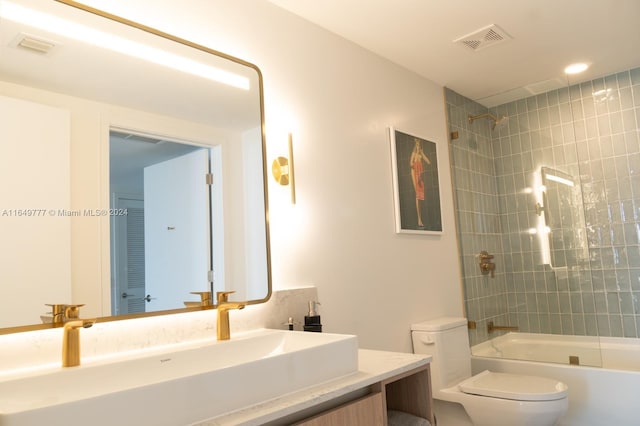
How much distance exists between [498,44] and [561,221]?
3.85ft

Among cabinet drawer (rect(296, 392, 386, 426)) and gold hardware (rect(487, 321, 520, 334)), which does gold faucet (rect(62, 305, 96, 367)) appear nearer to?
cabinet drawer (rect(296, 392, 386, 426))

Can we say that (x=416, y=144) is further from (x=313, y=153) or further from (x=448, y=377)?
(x=448, y=377)

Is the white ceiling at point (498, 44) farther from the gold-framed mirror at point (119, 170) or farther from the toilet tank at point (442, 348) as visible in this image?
the toilet tank at point (442, 348)

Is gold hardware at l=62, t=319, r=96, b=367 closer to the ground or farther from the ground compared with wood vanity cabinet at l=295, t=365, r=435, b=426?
farther from the ground

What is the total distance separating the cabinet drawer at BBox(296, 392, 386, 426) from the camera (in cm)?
126

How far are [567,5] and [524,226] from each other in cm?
139

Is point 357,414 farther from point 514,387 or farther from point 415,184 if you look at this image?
point 415,184

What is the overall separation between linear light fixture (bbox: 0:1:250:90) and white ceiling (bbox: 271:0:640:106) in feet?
1.71

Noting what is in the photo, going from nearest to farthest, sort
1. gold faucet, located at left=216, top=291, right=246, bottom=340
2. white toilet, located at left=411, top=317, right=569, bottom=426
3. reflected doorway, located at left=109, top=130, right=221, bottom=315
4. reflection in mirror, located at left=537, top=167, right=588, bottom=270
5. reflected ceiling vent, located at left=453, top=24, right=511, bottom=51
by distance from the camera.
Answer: reflected doorway, located at left=109, top=130, right=221, bottom=315, gold faucet, located at left=216, top=291, right=246, bottom=340, white toilet, located at left=411, top=317, right=569, bottom=426, reflected ceiling vent, located at left=453, top=24, right=511, bottom=51, reflection in mirror, located at left=537, top=167, right=588, bottom=270

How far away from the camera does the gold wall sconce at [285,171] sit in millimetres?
2018

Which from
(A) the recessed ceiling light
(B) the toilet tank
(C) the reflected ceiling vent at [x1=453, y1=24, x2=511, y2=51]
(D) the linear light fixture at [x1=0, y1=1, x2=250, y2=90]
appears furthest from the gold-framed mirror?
(A) the recessed ceiling light

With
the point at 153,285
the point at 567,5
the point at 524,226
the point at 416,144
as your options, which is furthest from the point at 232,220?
the point at 524,226

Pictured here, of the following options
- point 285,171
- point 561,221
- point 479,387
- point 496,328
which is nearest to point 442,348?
point 479,387

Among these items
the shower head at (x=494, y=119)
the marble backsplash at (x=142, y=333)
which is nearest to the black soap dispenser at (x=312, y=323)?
the marble backsplash at (x=142, y=333)
